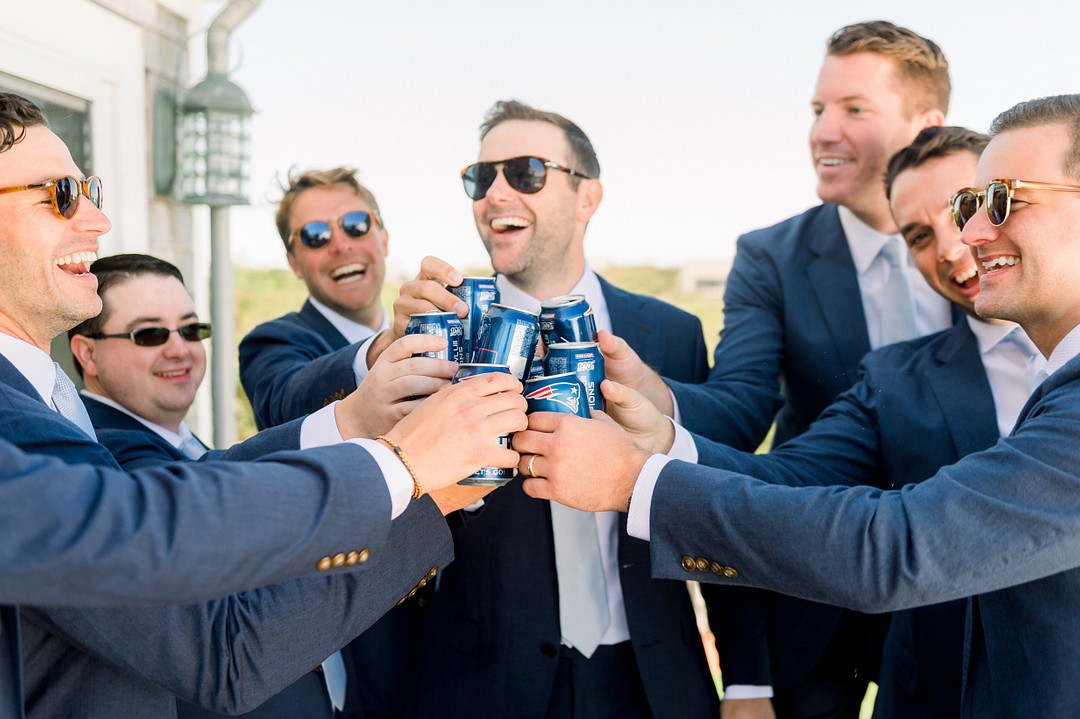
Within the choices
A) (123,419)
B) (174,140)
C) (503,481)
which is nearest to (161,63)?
(174,140)

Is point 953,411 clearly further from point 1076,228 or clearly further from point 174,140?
point 174,140

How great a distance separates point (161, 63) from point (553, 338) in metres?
4.15

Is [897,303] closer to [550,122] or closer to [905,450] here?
[905,450]

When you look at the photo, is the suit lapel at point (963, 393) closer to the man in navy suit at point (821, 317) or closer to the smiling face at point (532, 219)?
the man in navy suit at point (821, 317)

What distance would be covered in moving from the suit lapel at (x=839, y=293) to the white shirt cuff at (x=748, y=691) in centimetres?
124

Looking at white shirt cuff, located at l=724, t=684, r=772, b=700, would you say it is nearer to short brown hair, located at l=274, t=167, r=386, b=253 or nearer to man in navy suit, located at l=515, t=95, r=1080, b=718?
man in navy suit, located at l=515, t=95, r=1080, b=718

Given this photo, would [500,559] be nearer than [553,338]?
No

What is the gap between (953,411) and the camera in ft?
9.70

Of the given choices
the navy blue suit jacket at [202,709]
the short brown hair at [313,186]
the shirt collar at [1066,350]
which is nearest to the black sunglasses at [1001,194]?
the shirt collar at [1066,350]

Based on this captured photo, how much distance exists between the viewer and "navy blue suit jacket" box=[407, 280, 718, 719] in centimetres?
281

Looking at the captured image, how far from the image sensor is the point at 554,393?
2.26 m

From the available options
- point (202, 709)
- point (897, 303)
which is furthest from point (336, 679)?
point (897, 303)

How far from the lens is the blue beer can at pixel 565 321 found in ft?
7.77

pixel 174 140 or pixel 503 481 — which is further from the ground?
pixel 174 140
